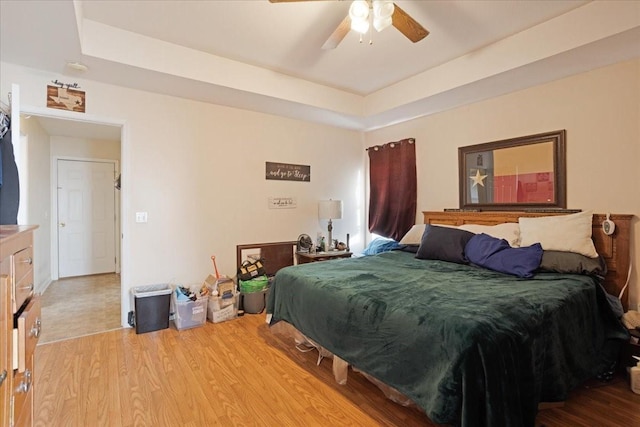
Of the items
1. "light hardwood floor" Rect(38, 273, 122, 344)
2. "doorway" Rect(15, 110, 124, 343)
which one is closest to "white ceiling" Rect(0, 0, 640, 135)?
"doorway" Rect(15, 110, 124, 343)

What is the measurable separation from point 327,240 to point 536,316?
3142mm

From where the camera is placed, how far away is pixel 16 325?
112 centimetres

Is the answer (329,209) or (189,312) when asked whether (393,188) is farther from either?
(189,312)

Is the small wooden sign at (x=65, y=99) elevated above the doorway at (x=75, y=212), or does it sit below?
above

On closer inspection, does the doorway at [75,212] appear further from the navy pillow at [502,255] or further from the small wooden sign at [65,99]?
the navy pillow at [502,255]

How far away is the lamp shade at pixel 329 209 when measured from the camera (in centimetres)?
430

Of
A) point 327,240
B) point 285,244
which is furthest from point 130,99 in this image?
point 327,240

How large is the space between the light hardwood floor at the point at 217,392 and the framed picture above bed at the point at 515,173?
1611 mm

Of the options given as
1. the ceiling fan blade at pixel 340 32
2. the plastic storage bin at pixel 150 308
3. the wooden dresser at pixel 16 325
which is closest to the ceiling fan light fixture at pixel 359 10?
the ceiling fan blade at pixel 340 32

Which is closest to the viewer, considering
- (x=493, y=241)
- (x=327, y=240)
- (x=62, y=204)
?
(x=493, y=241)

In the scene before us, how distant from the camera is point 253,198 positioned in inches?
158

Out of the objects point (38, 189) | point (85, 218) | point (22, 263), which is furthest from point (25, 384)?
point (85, 218)

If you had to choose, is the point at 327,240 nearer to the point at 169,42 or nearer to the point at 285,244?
the point at 285,244

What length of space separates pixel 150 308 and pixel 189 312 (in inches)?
14.4
